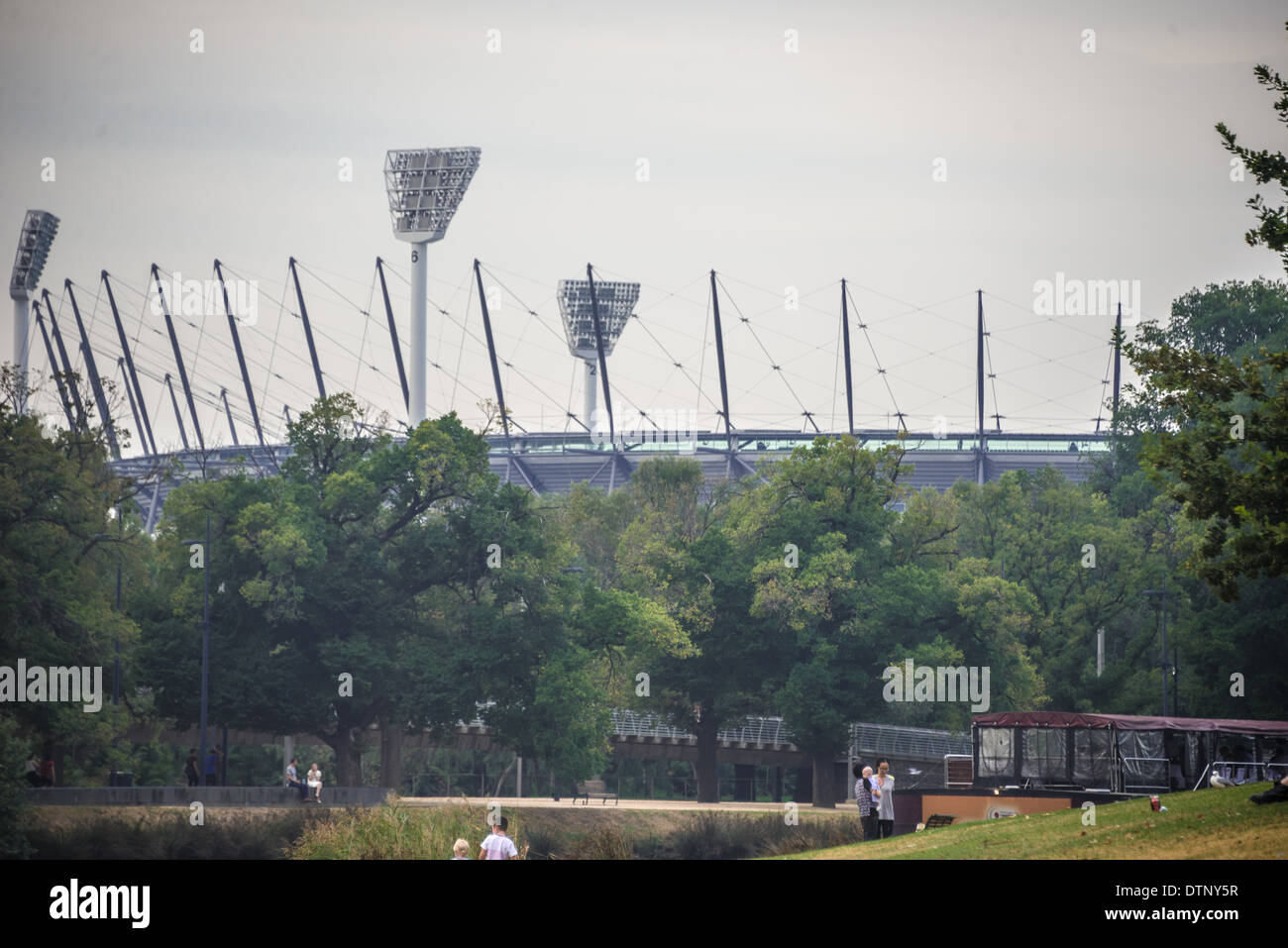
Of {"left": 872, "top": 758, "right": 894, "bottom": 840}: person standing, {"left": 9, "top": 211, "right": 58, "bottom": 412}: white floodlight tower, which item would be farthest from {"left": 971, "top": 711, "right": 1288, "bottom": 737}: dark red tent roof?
{"left": 9, "top": 211, "right": 58, "bottom": 412}: white floodlight tower

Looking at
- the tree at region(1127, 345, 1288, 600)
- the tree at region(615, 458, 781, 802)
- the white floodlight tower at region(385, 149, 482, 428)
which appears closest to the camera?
the tree at region(1127, 345, 1288, 600)

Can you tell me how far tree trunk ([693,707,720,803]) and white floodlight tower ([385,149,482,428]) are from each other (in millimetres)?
40248

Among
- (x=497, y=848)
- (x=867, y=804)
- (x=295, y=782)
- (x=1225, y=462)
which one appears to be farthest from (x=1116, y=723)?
(x=295, y=782)

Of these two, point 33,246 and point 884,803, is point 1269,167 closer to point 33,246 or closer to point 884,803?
point 884,803

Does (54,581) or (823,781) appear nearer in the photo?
(54,581)

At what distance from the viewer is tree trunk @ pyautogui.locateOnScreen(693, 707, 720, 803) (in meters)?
71.4

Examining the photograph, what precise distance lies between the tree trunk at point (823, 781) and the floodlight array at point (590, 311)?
204 ft

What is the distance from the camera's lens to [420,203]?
4289 inches

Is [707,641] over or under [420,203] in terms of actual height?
under

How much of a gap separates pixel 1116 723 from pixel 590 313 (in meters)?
94.2

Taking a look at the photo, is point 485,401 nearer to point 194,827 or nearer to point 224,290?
point 194,827

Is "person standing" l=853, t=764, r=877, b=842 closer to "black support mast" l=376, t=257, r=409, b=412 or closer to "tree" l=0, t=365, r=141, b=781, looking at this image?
"tree" l=0, t=365, r=141, b=781

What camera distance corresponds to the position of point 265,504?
59.3m
